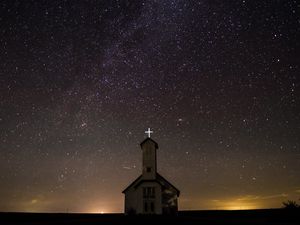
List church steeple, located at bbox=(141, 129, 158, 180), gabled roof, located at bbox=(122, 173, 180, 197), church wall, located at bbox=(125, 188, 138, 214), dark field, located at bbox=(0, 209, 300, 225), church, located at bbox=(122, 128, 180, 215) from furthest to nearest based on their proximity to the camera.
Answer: church steeple, located at bbox=(141, 129, 158, 180) < gabled roof, located at bbox=(122, 173, 180, 197) < church wall, located at bbox=(125, 188, 138, 214) < church, located at bbox=(122, 128, 180, 215) < dark field, located at bbox=(0, 209, 300, 225)

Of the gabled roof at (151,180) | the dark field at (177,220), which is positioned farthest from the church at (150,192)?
the dark field at (177,220)

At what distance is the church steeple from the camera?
44.8 m

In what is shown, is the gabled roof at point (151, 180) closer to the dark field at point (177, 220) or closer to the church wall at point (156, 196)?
the church wall at point (156, 196)

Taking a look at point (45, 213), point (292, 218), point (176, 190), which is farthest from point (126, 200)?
point (292, 218)

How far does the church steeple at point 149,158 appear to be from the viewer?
44.8 metres

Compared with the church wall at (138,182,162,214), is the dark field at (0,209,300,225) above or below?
below

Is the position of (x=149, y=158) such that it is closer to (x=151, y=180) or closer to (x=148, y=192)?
(x=151, y=180)

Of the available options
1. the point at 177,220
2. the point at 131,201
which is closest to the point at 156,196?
the point at 131,201

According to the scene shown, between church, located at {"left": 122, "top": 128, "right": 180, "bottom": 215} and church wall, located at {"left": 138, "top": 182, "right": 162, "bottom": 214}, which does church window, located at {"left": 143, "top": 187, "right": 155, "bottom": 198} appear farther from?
church wall, located at {"left": 138, "top": 182, "right": 162, "bottom": 214}

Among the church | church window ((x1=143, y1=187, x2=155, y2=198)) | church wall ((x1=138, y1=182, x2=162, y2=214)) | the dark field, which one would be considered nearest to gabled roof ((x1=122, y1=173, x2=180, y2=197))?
the church

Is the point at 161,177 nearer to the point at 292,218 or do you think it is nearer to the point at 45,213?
the point at 45,213

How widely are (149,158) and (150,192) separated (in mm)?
4246

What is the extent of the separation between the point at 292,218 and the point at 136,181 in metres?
20.6

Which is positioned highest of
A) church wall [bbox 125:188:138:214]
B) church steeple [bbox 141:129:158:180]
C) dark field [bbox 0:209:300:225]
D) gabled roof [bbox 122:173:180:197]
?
church steeple [bbox 141:129:158:180]
